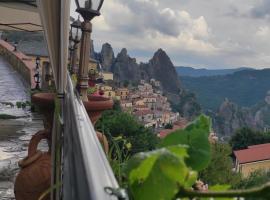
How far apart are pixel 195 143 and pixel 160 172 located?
0.09 m

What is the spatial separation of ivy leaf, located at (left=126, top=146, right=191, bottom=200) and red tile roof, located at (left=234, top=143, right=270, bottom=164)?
47.5 metres

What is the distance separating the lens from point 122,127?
444 inches

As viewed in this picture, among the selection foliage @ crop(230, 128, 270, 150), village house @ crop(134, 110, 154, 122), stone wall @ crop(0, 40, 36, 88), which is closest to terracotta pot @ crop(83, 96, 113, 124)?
stone wall @ crop(0, 40, 36, 88)

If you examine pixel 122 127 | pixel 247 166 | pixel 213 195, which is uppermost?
pixel 213 195

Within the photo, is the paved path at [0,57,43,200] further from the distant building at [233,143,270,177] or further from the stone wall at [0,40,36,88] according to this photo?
the distant building at [233,143,270,177]

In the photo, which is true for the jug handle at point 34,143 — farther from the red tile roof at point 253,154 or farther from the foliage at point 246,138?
the foliage at point 246,138

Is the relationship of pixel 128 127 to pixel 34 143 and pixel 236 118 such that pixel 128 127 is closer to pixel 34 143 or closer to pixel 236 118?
pixel 34 143

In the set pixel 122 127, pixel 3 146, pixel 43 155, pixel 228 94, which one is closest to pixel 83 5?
pixel 43 155

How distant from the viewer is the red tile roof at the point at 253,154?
46.8 metres

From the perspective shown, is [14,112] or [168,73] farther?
[168,73]

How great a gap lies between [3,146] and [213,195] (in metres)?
4.50

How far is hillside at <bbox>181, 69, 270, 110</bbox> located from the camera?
452 feet

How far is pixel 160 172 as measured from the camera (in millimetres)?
399

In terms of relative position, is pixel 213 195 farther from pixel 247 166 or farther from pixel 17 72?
pixel 247 166
